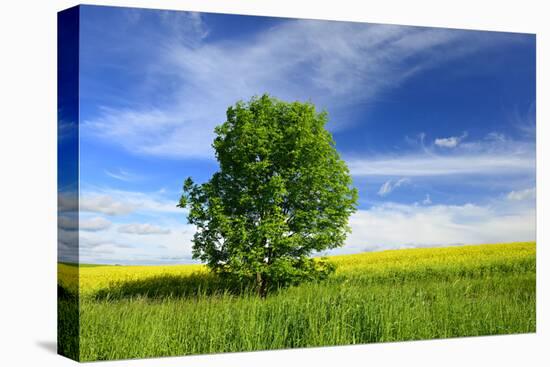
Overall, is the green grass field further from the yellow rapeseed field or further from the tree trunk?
the tree trunk

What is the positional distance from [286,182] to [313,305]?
7.90 ft

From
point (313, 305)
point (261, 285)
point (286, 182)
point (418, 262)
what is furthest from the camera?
point (418, 262)

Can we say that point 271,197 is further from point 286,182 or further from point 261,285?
point 261,285

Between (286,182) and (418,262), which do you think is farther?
(418,262)

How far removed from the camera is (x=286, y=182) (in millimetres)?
14852

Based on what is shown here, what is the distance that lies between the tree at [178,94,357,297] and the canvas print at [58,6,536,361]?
0.04 metres

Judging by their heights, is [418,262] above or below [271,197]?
below

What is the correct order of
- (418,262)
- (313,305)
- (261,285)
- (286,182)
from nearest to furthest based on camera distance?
(313,305), (261,285), (286,182), (418,262)

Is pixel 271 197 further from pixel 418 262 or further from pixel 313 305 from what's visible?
pixel 418 262

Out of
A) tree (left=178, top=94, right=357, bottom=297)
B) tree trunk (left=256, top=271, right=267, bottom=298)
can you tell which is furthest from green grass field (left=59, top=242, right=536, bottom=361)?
tree (left=178, top=94, right=357, bottom=297)

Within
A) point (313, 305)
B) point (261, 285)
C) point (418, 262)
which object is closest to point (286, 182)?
point (261, 285)

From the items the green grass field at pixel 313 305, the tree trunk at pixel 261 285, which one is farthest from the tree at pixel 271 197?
the green grass field at pixel 313 305

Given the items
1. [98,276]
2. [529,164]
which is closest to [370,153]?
[529,164]

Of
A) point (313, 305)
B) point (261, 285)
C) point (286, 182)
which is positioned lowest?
point (313, 305)
